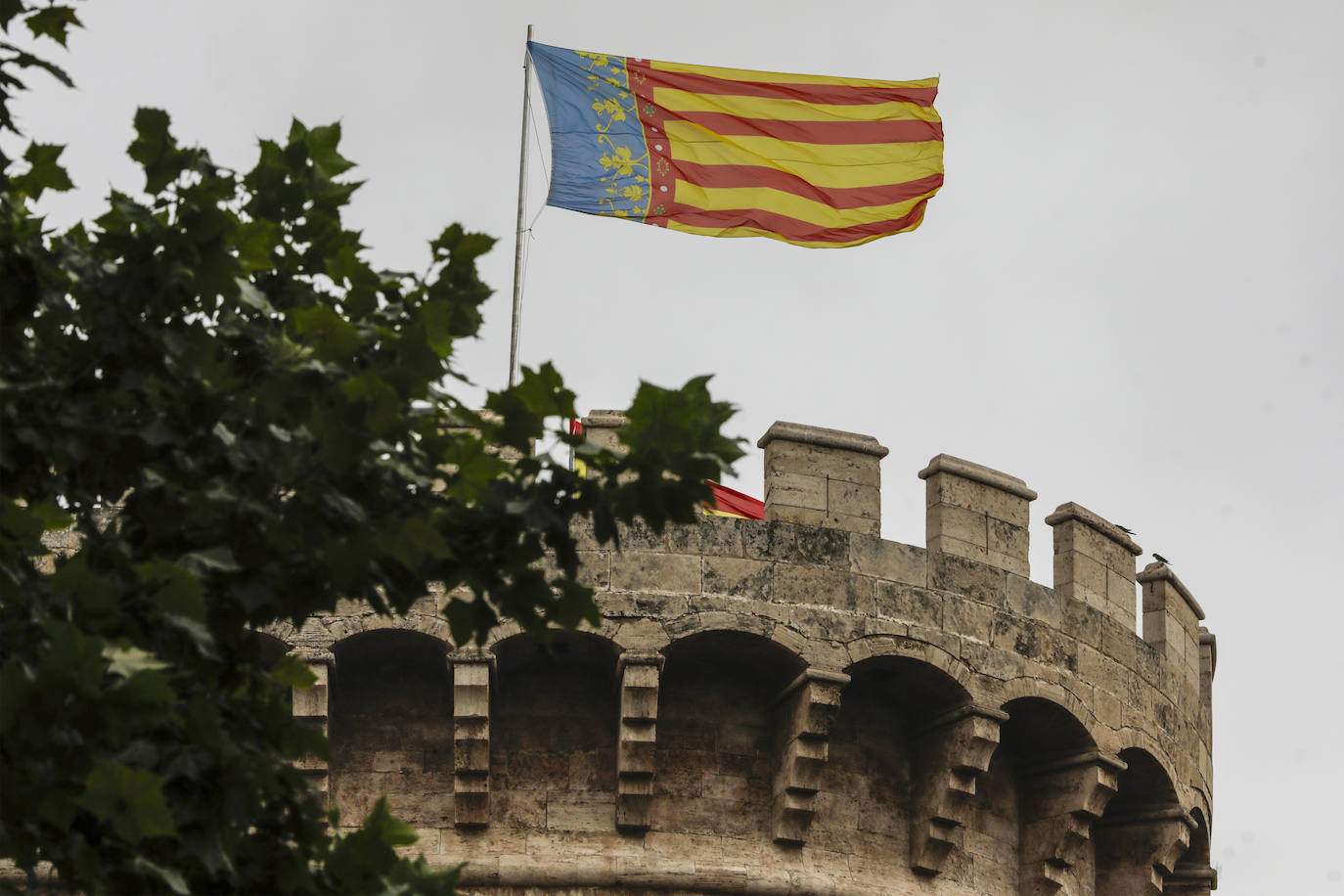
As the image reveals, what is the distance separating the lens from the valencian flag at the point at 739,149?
58.1ft

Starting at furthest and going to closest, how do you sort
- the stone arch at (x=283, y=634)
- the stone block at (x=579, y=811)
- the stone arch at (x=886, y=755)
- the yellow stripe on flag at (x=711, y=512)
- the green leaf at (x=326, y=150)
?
the stone arch at (x=886, y=755), the stone block at (x=579, y=811), the stone arch at (x=283, y=634), the green leaf at (x=326, y=150), the yellow stripe on flag at (x=711, y=512)

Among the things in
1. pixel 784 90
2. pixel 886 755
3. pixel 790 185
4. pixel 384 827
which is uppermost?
pixel 784 90

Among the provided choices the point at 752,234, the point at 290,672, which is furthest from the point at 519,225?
the point at 290,672

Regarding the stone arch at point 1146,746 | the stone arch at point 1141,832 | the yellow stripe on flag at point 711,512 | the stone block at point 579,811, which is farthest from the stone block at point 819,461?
the stone arch at point 1141,832

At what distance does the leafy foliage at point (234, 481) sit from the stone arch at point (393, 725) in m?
6.22

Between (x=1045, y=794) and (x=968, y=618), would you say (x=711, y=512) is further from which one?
(x=1045, y=794)

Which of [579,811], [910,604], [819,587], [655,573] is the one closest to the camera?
[579,811]

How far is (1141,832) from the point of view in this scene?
15898 millimetres

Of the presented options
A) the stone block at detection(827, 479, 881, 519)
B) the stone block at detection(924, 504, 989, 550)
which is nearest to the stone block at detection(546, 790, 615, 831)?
the stone block at detection(827, 479, 881, 519)

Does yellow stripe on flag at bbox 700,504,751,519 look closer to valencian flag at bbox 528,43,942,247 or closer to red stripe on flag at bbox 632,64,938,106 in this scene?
valencian flag at bbox 528,43,942,247

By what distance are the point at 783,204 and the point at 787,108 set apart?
42.8 inches

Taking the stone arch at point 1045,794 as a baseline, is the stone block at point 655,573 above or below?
above

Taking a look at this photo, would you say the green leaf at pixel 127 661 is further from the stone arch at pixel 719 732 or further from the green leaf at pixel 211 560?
the stone arch at pixel 719 732

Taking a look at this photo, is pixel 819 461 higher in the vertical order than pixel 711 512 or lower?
higher
